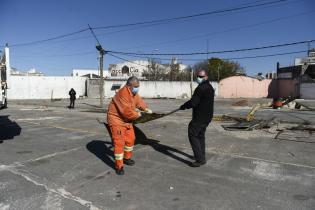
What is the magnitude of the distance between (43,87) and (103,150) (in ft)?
119

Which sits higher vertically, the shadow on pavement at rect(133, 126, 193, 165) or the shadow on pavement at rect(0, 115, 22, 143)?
the shadow on pavement at rect(133, 126, 193, 165)

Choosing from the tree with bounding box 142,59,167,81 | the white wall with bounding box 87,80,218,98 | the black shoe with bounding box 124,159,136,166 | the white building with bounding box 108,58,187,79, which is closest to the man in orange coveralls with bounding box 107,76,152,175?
the black shoe with bounding box 124,159,136,166

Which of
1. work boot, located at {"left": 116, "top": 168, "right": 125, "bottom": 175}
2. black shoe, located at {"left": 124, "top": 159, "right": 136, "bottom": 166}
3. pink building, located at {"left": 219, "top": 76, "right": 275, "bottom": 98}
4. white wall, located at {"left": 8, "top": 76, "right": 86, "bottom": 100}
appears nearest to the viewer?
work boot, located at {"left": 116, "top": 168, "right": 125, "bottom": 175}

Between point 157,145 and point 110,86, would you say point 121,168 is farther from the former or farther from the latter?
point 110,86

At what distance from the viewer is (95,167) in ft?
21.4

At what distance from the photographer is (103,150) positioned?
8.16 m

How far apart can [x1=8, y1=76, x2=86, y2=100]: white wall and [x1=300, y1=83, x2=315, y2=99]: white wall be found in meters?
28.3

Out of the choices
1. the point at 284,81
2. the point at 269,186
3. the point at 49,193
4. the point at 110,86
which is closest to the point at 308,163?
the point at 269,186

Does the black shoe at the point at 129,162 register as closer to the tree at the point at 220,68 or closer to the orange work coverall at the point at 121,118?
the orange work coverall at the point at 121,118

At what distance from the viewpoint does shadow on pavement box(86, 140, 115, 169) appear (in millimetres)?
7023

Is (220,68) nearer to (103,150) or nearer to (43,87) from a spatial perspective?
(43,87)

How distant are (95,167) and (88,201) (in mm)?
1798

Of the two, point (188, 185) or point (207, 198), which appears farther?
point (188, 185)

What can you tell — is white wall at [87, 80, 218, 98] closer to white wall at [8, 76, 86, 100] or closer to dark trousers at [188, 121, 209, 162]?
white wall at [8, 76, 86, 100]
